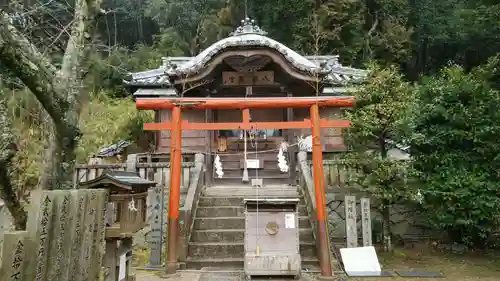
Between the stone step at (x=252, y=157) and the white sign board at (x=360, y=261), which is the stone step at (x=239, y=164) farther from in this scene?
the white sign board at (x=360, y=261)

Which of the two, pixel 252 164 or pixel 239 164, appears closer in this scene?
pixel 252 164

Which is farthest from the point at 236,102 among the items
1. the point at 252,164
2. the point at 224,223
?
the point at 252,164

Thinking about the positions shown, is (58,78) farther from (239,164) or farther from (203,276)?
(239,164)

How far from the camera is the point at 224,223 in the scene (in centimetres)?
→ 976

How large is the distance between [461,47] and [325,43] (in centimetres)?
1203

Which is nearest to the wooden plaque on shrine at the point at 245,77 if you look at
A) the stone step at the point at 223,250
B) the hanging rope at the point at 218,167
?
the hanging rope at the point at 218,167

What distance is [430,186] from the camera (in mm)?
9727

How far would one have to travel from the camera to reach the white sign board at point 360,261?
843cm

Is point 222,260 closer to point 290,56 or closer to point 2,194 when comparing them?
point 2,194

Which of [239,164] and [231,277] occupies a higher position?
[239,164]

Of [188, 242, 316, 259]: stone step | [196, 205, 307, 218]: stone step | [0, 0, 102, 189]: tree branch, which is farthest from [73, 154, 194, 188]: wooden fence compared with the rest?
[0, 0, 102, 189]: tree branch

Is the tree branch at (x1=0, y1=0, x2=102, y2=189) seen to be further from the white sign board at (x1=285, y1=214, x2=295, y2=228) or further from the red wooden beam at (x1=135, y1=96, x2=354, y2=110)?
the white sign board at (x1=285, y1=214, x2=295, y2=228)

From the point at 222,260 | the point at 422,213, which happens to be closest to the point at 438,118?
the point at 422,213

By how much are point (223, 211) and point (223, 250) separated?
1297 millimetres
